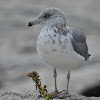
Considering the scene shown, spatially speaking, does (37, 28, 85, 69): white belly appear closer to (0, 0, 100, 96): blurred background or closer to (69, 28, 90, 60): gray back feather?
(69, 28, 90, 60): gray back feather

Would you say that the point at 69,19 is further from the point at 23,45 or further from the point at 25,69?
the point at 25,69

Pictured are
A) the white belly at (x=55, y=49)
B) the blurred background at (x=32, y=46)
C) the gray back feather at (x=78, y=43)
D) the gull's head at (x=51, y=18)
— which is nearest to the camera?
the white belly at (x=55, y=49)

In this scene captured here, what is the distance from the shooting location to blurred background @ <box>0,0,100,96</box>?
935 centimetres

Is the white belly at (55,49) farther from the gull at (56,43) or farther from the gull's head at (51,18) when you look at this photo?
the gull's head at (51,18)

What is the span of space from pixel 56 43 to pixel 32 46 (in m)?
6.43

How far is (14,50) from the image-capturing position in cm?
1183

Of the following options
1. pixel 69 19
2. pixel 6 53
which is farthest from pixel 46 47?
pixel 69 19

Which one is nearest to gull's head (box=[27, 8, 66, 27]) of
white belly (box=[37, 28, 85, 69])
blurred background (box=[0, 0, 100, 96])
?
white belly (box=[37, 28, 85, 69])

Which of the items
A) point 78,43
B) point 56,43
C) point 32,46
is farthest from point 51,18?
point 32,46

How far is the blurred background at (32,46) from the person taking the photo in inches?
368

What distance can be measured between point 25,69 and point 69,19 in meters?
4.65

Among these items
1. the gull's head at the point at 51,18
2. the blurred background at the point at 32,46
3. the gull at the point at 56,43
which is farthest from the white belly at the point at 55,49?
the blurred background at the point at 32,46

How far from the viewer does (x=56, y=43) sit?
5.80m

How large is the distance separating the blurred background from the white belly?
8.67 feet
